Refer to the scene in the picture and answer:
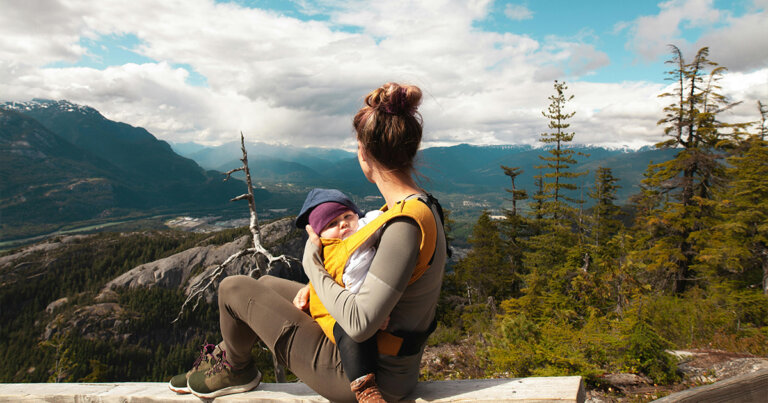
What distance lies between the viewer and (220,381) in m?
2.47

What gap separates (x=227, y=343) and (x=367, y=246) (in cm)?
155

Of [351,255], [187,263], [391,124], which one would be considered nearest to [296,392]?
[351,255]

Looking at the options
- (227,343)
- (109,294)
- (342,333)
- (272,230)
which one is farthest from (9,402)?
(109,294)

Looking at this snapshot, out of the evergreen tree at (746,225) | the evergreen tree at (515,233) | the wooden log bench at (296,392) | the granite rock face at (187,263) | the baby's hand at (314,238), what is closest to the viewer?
the wooden log bench at (296,392)

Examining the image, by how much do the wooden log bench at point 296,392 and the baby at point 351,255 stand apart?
350mm

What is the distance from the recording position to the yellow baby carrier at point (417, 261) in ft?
5.42

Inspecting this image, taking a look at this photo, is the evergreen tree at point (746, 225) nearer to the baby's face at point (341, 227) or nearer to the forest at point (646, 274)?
the forest at point (646, 274)

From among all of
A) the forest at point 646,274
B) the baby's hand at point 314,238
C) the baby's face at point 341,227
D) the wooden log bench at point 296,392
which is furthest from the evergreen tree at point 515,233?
the baby's hand at point 314,238

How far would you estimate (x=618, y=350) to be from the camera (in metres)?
4.72

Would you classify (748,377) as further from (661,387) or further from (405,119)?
(661,387)

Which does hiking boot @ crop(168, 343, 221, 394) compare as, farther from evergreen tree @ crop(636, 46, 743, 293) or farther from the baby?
evergreen tree @ crop(636, 46, 743, 293)

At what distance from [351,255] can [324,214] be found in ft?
1.27

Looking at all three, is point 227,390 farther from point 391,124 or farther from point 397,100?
point 397,100

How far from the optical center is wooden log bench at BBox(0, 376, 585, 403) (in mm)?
1700
